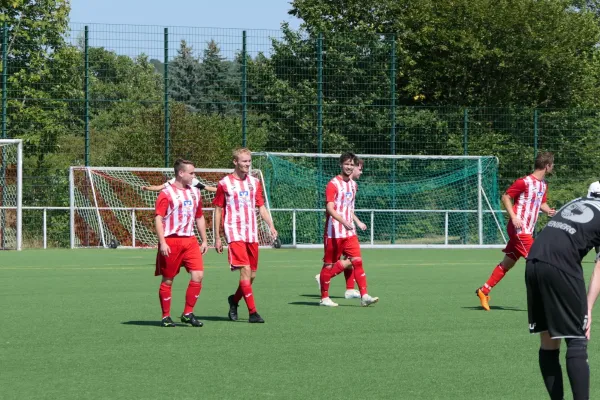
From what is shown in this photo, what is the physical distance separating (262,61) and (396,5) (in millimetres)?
10877

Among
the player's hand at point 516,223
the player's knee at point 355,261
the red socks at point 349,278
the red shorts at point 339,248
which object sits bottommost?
the red socks at point 349,278

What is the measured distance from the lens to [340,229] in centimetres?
1377

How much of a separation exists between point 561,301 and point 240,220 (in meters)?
5.90

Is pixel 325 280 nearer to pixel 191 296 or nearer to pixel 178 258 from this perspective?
pixel 191 296

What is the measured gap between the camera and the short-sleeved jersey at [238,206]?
464 inches

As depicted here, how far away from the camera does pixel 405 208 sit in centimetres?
3119

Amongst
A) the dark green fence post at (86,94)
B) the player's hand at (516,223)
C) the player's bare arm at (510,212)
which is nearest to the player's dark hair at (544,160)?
the player's bare arm at (510,212)

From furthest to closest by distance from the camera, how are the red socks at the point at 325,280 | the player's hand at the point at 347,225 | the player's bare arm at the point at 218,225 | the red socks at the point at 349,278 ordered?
the red socks at the point at 349,278 → the red socks at the point at 325,280 → the player's hand at the point at 347,225 → the player's bare arm at the point at 218,225

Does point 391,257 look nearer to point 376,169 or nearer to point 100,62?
point 376,169

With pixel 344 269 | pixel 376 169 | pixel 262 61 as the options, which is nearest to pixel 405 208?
pixel 376 169

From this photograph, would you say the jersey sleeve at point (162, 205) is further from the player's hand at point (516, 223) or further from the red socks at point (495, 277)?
the player's hand at point (516, 223)

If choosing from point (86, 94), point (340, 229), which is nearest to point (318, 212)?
point (86, 94)

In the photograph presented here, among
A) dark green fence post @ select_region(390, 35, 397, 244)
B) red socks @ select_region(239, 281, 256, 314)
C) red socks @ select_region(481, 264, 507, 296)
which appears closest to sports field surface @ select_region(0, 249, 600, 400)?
red socks @ select_region(239, 281, 256, 314)

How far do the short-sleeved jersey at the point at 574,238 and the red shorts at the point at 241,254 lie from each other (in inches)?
224
